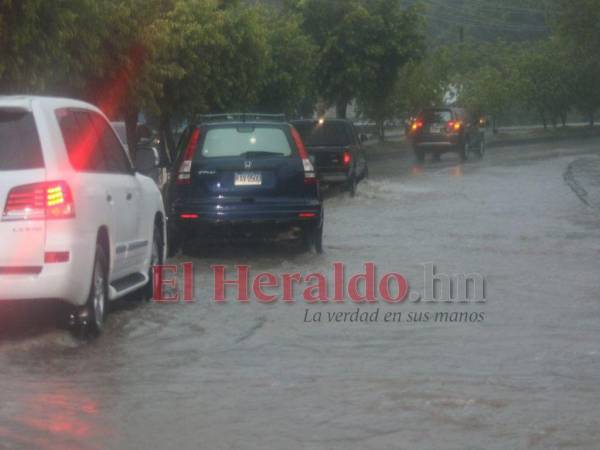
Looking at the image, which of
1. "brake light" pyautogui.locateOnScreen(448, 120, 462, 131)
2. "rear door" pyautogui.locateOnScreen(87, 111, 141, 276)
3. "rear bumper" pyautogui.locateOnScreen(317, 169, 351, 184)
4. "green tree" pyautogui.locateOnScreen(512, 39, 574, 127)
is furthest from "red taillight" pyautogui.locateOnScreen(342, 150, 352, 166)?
"green tree" pyautogui.locateOnScreen(512, 39, 574, 127)

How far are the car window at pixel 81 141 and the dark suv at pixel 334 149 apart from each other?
52.3ft

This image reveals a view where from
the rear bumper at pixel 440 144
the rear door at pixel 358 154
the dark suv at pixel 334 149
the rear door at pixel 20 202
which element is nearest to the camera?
the rear door at pixel 20 202

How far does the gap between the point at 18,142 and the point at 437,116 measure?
1358 inches

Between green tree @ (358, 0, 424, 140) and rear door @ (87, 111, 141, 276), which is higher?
green tree @ (358, 0, 424, 140)

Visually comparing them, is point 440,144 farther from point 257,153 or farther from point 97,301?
point 97,301

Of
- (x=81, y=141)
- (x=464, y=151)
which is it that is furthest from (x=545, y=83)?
(x=81, y=141)

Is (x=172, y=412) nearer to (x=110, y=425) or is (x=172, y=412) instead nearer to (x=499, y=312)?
(x=110, y=425)

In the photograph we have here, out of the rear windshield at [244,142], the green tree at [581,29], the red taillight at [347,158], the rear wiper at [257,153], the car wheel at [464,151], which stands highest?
the green tree at [581,29]

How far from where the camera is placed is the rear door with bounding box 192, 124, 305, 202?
50.4 ft

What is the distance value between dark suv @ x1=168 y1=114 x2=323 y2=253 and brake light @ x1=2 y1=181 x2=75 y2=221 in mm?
5932

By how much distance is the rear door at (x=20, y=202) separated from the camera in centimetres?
923

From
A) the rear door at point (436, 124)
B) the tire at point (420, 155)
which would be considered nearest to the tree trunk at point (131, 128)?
the rear door at point (436, 124)

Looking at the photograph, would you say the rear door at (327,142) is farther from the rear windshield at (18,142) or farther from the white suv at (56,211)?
the rear windshield at (18,142)

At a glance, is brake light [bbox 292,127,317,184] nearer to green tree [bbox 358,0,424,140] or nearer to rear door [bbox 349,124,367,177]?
rear door [bbox 349,124,367,177]
